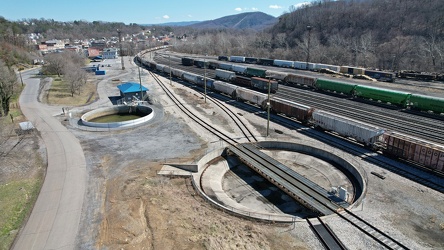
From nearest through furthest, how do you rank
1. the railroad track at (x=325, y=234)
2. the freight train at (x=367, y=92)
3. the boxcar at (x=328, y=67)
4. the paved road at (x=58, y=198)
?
the railroad track at (x=325, y=234)
the paved road at (x=58, y=198)
the freight train at (x=367, y=92)
the boxcar at (x=328, y=67)

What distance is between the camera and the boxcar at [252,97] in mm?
53763

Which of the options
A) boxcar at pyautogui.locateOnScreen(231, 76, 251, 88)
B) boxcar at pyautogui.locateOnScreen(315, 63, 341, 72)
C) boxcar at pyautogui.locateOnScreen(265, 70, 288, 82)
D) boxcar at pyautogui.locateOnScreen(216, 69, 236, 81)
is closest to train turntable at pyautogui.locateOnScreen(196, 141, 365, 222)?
boxcar at pyautogui.locateOnScreen(231, 76, 251, 88)

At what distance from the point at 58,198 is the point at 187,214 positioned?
1222 centimetres

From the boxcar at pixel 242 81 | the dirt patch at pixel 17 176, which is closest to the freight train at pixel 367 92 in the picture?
the boxcar at pixel 242 81

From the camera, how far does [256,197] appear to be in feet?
95.6

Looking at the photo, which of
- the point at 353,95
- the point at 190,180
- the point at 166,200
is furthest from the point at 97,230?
the point at 353,95

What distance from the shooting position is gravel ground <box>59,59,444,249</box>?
20797 mm

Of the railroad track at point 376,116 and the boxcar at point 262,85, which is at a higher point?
the boxcar at point 262,85

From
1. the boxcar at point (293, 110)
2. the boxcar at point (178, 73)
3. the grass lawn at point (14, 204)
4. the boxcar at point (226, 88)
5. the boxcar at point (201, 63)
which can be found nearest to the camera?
the grass lawn at point (14, 204)

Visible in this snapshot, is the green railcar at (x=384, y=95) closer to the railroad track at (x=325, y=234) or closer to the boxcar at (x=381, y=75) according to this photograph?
the boxcar at (x=381, y=75)

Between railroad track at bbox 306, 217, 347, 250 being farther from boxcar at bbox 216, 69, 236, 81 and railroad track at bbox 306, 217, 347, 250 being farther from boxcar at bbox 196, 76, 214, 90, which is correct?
boxcar at bbox 216, 69, 236, 81

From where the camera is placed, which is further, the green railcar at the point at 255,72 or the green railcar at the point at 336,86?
the green railcar at the point at 255,72

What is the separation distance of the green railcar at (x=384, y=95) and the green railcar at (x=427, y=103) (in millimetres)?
1225

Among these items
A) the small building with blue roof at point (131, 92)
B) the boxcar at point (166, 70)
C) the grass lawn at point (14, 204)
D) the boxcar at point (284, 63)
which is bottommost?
the grass lawn at point (14, 204)
